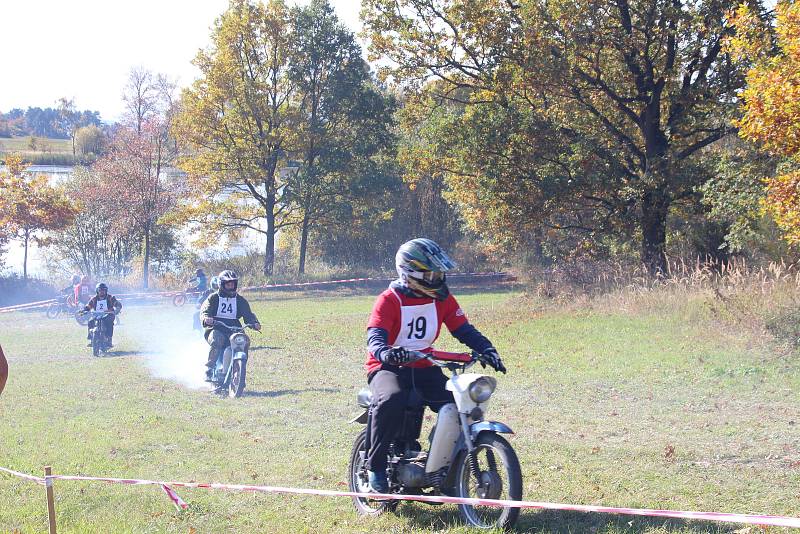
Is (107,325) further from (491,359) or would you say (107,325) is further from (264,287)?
(264,287)

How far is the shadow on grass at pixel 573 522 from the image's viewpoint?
5.82m

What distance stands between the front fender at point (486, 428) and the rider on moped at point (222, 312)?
849 centimetres

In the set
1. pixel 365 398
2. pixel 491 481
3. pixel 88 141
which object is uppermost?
pixel 88 141

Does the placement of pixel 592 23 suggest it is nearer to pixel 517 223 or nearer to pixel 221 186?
pixel 517 223

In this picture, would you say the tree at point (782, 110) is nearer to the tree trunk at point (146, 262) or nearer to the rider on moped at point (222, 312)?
the rider on moped at point (222, 312)

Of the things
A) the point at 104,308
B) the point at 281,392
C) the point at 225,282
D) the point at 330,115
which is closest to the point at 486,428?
the point at 281,392

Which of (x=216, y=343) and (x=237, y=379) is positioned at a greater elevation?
(x=216, y=343)

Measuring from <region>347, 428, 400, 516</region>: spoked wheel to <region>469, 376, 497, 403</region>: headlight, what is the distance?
3.47ft

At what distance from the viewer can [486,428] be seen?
5.83 m

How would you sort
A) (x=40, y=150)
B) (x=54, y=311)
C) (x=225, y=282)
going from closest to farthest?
(x=225, y=282)
(x=54, y=311)
(x=40, y=150)

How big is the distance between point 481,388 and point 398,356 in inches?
22.7

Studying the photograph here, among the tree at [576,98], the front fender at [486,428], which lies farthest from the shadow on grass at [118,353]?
the front fender at [486,428]

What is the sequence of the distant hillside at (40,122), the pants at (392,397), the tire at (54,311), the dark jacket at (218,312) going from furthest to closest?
the distant hillside at (40,122) → the tire at (54,311) → the dark jacket at (218,312) → the pants at (392,397)

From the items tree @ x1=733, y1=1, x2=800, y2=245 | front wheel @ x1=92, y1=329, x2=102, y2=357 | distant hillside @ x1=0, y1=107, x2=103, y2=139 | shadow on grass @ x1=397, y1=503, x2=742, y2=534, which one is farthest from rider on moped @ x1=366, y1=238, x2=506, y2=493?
distant hillside @ x1=0, y1=107, x2=103, y2=139
